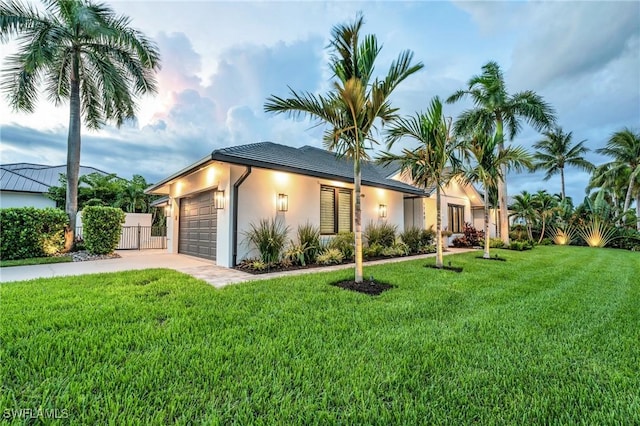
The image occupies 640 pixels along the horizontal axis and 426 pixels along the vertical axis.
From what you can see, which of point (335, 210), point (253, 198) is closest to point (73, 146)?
point (253, 198)

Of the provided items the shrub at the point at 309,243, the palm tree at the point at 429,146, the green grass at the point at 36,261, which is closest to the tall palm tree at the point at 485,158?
the palm tree at the point at 429,146

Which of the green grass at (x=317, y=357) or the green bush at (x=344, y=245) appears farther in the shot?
the green bush at (x=344, y=245)

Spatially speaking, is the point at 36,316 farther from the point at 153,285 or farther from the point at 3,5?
the point at 3,5

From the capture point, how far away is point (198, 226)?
10.8 m

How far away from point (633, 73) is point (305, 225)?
64.3 feet

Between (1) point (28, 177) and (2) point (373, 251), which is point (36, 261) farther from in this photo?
(1) point (28, 177)

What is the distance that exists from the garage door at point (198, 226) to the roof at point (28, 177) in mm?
16400

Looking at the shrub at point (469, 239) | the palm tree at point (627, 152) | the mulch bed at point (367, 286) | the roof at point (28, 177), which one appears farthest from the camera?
the palm tree at point (627, 152)

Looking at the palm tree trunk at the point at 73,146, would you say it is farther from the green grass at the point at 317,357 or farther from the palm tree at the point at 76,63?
the green grass at the point at 317,357

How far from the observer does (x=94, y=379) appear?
219 centimetres

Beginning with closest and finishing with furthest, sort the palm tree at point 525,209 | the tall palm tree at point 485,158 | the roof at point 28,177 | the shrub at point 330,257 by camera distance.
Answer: the shrub at point 330,257, the tall palm tree at point 485,158, the palm tree at point 525,209, the roof at point 28,177

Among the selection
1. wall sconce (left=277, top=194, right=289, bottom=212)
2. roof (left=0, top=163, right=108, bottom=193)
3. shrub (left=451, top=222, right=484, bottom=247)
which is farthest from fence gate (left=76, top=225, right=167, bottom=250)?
shrub (left=451, top=222, right=484, bottom=247)

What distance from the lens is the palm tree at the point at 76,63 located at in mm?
9930

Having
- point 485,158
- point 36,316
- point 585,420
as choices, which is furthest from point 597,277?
point 36,316
